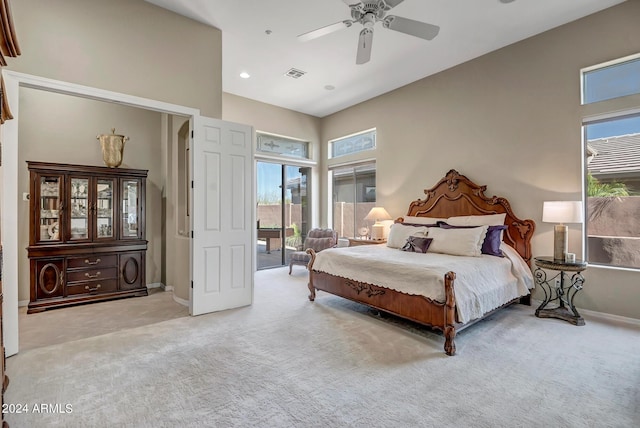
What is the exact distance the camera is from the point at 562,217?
348 cm

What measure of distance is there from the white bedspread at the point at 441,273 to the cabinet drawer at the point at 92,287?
2.99 metres

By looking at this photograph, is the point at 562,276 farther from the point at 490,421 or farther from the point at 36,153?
the point at 36,153

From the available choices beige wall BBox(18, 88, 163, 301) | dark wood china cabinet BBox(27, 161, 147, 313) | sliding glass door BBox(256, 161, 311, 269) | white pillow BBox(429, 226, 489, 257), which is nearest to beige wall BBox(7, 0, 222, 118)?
dark wood china cabinet BBox(27, 161, 147, 313)

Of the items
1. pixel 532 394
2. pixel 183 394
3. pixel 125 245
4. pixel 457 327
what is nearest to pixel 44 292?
pixel 125 245

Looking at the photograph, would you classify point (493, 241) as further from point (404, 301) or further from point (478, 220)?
point (404, 301)

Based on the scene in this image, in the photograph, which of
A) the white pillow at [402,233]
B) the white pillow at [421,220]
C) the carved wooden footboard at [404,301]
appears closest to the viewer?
the carved wooden footboard at [404,301]

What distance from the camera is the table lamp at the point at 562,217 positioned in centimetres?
343

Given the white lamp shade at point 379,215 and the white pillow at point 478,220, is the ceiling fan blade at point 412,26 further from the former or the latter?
the white lamp shade at point 379,215

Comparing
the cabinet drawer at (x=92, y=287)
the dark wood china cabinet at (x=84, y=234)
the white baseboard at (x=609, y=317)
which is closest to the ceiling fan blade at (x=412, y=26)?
the white baseboard at (x=609, y=317)

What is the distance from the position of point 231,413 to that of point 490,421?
160cm

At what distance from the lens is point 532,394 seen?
213cm

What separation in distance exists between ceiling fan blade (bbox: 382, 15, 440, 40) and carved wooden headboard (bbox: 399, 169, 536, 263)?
252 centimetres

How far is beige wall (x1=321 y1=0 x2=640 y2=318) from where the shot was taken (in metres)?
3.59

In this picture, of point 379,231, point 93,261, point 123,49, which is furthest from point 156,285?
point 379,231
